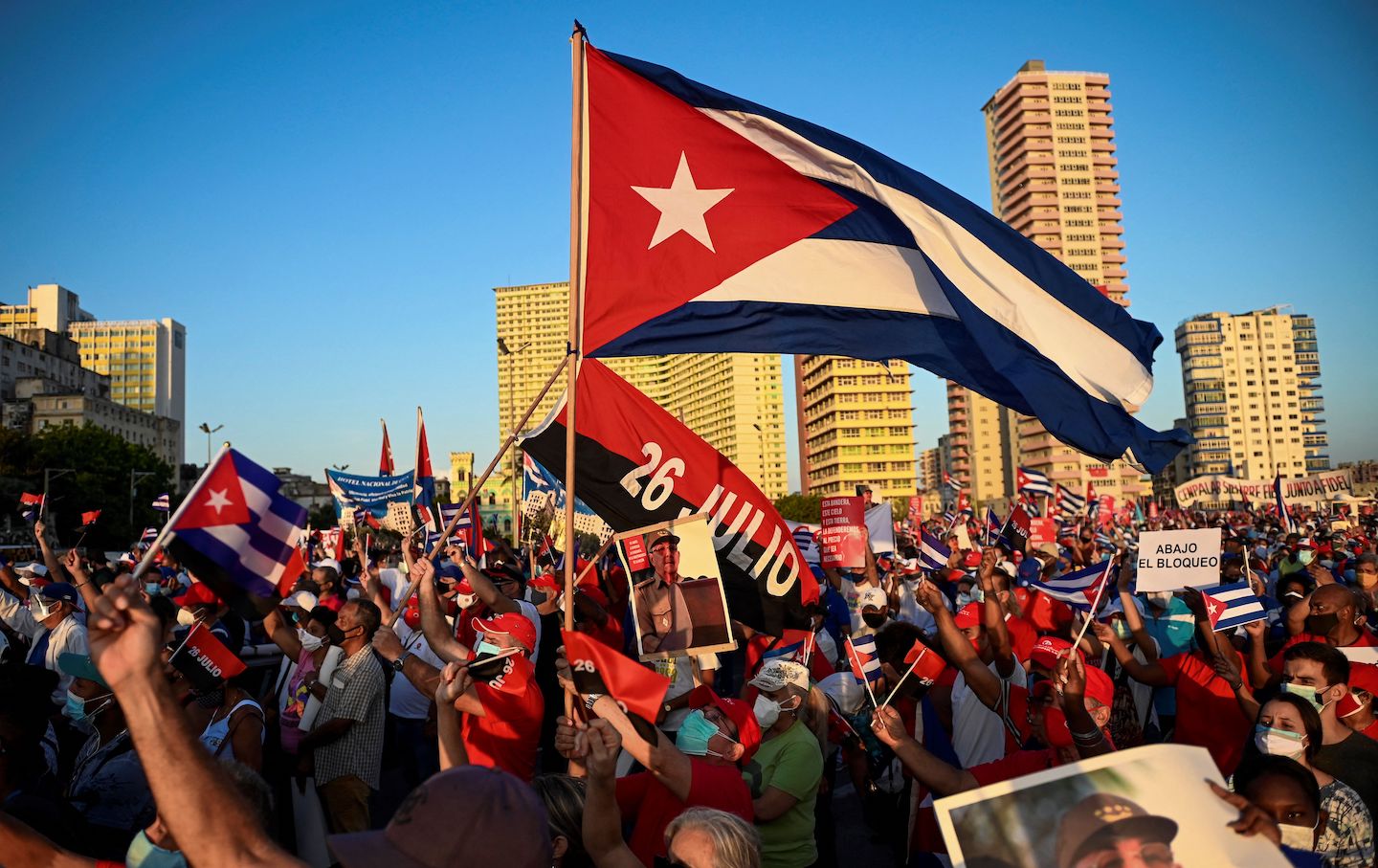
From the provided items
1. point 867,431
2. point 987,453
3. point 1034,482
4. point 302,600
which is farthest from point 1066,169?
point 302,600

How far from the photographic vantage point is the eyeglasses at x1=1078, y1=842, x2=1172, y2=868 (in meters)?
1.94

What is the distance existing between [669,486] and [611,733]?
211 cm

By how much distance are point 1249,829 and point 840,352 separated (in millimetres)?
3943

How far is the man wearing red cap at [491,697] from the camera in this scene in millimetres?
4715

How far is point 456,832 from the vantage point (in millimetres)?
2086

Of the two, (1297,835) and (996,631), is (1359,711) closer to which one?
(1297,835)

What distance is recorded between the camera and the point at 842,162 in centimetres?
589

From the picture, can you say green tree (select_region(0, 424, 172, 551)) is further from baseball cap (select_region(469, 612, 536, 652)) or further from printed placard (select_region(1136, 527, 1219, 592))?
printed placard (select_region(1136, 527, 1219, 592))

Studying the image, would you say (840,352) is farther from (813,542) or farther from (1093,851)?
(813,542)

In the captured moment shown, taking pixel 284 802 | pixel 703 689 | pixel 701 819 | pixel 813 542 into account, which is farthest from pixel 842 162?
pixel 813 542

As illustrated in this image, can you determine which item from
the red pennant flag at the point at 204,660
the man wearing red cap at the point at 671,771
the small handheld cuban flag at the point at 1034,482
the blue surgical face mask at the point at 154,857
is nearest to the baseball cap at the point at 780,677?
the man wearing red cap at the point at 671,771

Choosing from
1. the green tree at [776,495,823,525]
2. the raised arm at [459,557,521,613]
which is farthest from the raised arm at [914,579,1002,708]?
the green tree at [776,495,823,525]

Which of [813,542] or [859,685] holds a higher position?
[813,542]

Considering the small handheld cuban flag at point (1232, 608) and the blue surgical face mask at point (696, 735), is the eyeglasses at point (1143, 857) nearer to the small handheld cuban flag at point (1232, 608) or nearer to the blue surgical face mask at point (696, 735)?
the blue surgical face mask at point (696, 735)
